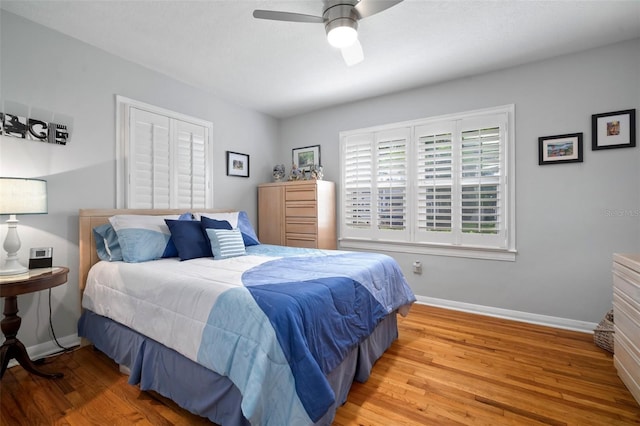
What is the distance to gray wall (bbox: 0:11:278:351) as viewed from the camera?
87.8 inches

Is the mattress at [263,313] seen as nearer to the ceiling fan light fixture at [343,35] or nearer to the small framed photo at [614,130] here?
the ceiling fan light fixture at [343,35]

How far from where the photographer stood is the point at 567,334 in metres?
2.70

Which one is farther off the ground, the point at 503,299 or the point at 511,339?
the point at 503,299

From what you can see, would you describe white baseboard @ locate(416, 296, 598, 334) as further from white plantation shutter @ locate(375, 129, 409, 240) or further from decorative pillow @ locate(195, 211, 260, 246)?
decorative pillow @ locate(195, 211, 260, 246)

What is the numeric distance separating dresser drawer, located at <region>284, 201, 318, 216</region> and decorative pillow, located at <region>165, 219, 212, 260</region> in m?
1.48

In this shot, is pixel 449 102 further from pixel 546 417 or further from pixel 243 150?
pixel 546 417

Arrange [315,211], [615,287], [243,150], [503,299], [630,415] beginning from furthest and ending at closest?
1. [243,150]
2. [315,211]
3. [503,299]
4. [615,287]
5. [630,415]

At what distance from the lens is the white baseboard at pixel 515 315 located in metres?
2.77

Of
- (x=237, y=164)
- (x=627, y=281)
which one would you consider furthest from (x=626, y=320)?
(x=237, y=164)

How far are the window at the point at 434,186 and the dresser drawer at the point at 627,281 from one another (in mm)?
1070

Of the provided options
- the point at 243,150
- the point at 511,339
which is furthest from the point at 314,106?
the point at 511,339

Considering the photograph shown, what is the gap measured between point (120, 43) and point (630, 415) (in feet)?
14.4

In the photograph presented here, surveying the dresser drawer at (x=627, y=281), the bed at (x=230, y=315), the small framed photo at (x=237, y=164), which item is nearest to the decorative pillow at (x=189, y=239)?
the bed at (x=230, y=315)

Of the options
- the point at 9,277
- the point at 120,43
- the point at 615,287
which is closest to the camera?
the point at 9,277
